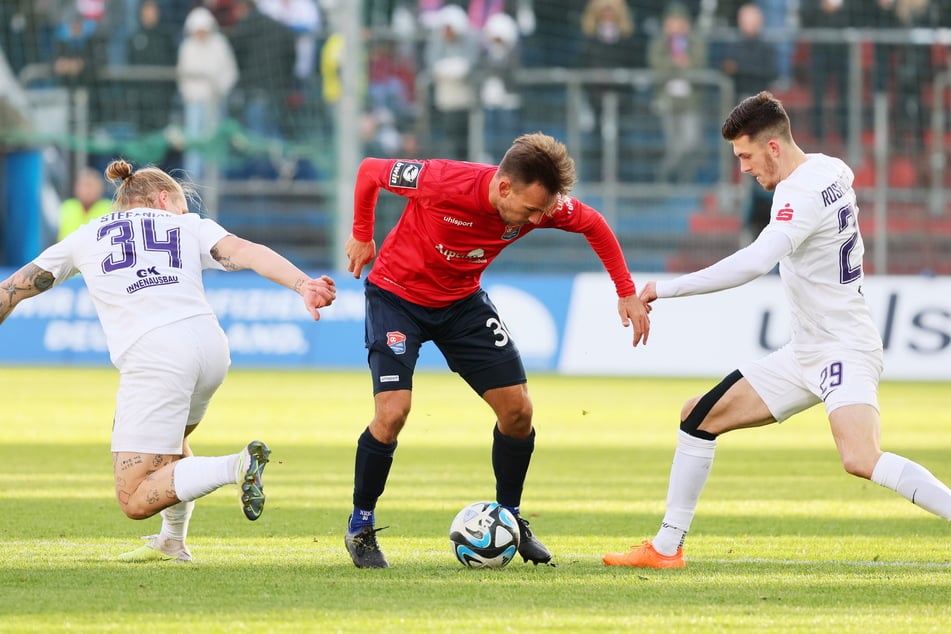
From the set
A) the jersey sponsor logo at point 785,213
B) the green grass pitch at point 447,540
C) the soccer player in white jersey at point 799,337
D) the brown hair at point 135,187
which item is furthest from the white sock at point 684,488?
the brown hair at point 135,187

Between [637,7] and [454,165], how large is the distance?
752 inches

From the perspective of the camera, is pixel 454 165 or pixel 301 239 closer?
pixel 454 165

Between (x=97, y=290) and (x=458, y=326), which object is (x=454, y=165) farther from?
(x=97, y=290)

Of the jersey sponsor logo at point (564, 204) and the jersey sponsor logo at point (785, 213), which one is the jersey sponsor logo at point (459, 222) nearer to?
the jersey sponsor logo at point (564, 204)

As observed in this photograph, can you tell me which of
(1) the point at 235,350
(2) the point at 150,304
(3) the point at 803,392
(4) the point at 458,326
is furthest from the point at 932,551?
(1) the point at 235,350

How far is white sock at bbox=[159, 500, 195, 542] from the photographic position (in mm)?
6984

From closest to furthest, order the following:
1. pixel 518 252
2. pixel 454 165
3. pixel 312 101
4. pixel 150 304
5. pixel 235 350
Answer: pixel 150 304, pixel 454 165, pixel 235 350, pixel 518 252, pixel 312 101

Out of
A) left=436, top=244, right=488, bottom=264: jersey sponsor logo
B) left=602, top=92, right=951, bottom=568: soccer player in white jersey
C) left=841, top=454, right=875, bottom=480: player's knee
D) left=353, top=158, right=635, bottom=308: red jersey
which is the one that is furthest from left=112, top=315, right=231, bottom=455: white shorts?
left=841, top=454, right=875, bottom=480: player's knee

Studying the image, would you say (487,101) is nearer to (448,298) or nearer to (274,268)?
(448,298)

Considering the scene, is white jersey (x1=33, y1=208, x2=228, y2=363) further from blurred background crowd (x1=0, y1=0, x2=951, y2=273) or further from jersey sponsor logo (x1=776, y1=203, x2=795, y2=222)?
blurred background crowd (x1=0, y1=0, x2=951, y2=273)

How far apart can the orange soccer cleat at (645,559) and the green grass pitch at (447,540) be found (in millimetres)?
79

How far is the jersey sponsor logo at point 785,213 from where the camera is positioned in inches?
257

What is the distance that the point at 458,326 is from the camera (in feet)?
23.8

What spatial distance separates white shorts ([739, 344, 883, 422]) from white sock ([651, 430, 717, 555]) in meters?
0.35
